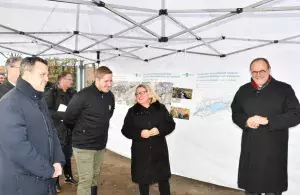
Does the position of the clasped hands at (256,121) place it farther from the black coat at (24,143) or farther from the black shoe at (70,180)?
the black shoe at (70,180)

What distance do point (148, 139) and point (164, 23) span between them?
1.23 m

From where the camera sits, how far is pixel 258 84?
2.33 metres

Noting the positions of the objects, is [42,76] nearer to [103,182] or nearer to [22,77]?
[22,77]

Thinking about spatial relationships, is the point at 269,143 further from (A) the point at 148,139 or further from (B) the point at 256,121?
(A) the point at 148,139

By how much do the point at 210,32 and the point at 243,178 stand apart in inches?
70.8

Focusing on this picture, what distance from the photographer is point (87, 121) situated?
2.73m

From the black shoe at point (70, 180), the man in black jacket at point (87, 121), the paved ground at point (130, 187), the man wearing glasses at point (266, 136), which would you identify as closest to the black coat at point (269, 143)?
the man wearing glasses at point (266, 136)

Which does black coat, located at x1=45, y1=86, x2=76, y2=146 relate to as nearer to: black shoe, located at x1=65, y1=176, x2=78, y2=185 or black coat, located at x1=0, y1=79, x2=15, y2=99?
black shoe, located at x1=65, y1=176, x2=78, y2=185

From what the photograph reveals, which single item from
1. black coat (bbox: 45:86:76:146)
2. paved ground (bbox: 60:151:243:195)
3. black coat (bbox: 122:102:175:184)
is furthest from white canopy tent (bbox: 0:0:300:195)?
black coat (bbox: 122:102:175:184)

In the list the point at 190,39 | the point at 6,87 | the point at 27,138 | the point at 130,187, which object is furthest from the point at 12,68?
the point at 130,187

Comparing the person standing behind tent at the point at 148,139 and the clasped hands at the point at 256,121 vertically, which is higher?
the clasped hands at the point at 256,121

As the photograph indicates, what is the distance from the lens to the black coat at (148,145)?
278 cm

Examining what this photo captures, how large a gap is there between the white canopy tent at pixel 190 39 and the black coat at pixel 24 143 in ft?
3.14

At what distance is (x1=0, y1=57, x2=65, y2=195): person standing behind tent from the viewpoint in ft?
5.22
